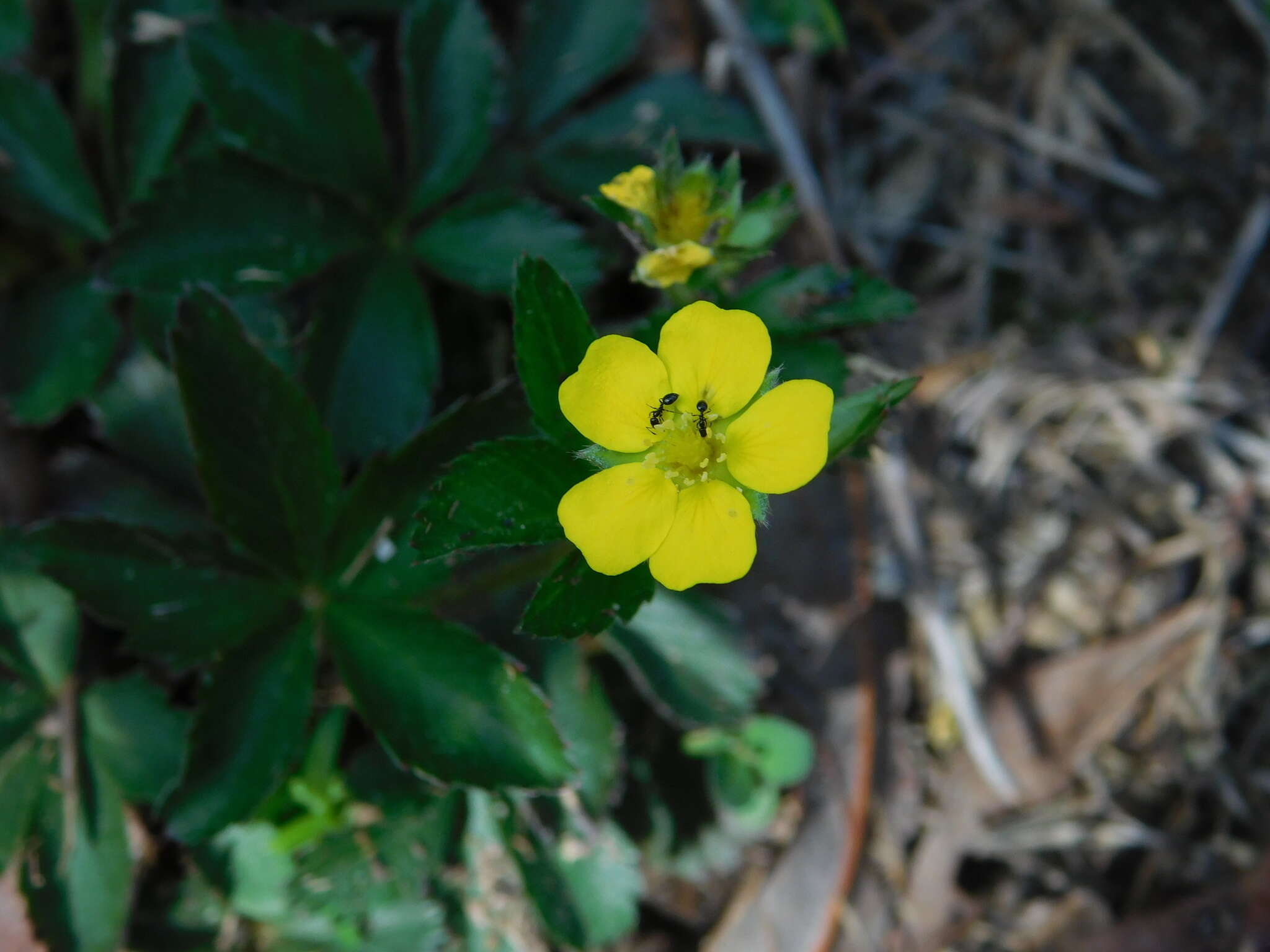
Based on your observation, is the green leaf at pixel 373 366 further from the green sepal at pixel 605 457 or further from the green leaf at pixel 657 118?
the green sepal at pixel 605 457

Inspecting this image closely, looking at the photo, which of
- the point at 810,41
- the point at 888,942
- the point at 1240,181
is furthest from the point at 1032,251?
the point at 888,942

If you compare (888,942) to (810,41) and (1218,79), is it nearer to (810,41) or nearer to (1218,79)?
(810,41)

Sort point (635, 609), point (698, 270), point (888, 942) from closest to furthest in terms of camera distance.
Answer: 1. point (635, 609)
2. point (698, 270)
3. point (888, 942)

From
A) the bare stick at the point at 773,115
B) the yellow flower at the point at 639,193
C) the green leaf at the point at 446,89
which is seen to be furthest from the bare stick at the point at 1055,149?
the yellow flower at the point at 639,193

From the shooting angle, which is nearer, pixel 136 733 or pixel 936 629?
pixel 136 733

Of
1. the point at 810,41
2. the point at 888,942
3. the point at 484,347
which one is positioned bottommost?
the point at 888,942

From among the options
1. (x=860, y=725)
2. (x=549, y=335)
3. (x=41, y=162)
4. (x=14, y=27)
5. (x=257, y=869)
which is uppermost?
(x=14, y=27)

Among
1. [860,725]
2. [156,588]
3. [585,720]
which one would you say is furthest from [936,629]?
[156,588]

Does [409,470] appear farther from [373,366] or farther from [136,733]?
[136,733]

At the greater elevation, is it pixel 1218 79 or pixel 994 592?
pixel 1218 79
